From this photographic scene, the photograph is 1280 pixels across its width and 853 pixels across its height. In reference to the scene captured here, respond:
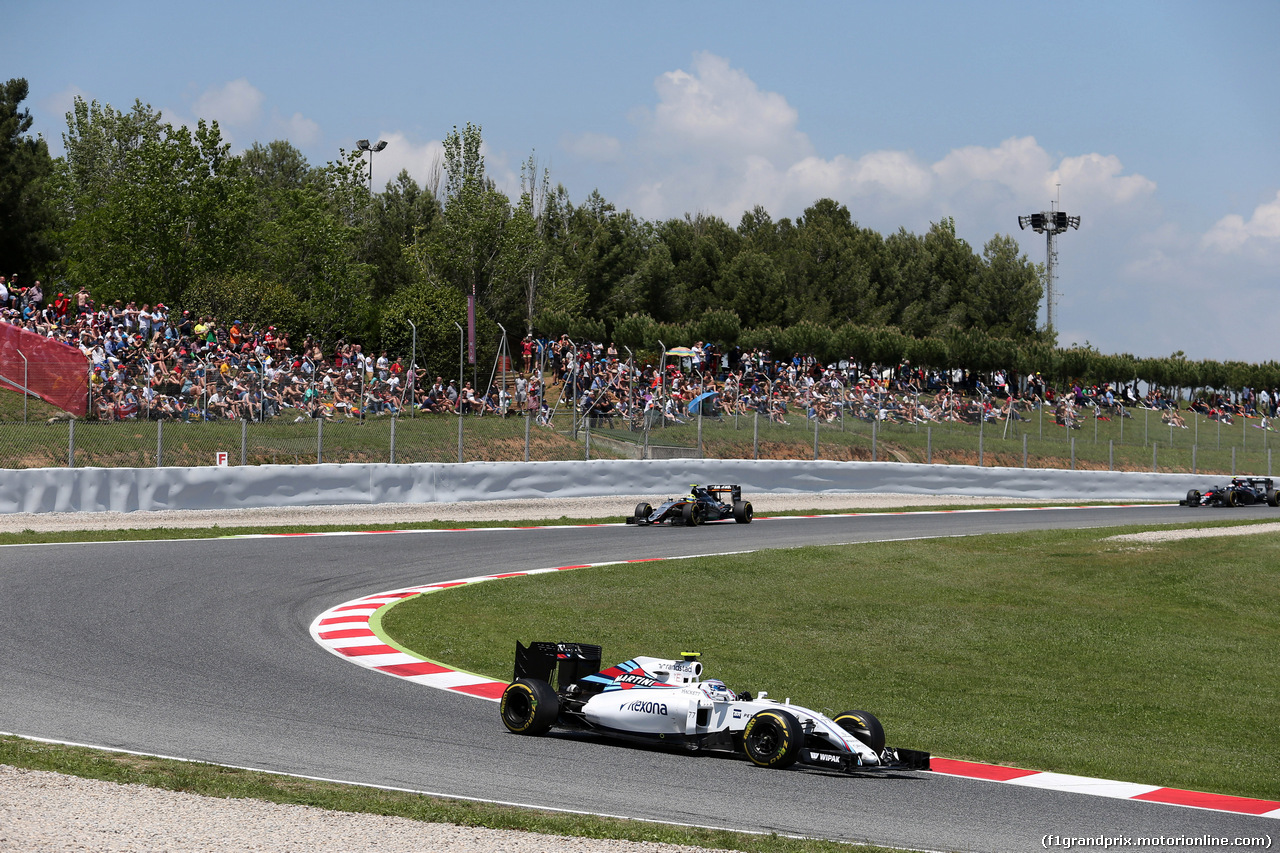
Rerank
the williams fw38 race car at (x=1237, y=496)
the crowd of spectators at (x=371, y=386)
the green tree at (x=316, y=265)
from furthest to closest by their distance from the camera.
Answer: the green tree at (x=316, y=265) → the williams fw38 race car at (x=1237, y=496) → the crowd of spectators at (x=371, y=386)

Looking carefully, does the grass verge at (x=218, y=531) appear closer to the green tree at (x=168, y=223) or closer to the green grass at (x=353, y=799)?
the green grass at (x=353, y=799)

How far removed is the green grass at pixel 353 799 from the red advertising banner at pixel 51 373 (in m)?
18.2

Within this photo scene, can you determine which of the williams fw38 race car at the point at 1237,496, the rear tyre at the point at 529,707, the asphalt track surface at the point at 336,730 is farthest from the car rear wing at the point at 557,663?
the williams fw38 race car at the point at 1237,496

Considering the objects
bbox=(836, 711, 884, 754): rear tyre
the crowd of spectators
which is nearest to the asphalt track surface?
bbox=(836, 711, 884, 754): rear tyre

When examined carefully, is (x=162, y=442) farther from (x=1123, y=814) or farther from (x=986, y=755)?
(x=1123, y=814)

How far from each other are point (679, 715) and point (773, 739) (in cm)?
70

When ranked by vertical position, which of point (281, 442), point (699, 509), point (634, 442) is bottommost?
point (699, 509)

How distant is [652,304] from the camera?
7381 cm

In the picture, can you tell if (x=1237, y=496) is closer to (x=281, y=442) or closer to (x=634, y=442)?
(x=634, y=442)

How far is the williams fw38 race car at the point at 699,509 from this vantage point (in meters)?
25.9

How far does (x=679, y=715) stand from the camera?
8.24 metres

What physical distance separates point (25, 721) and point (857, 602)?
10432 mm

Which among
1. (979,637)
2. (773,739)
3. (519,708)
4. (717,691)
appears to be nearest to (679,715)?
(717,691)

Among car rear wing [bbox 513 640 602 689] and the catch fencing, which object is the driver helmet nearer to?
car rear wing [bbox 513 640 602 689]
